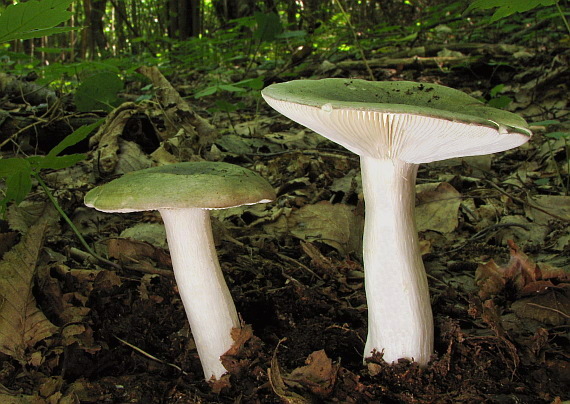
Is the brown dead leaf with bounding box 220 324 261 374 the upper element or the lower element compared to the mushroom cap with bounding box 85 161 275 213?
lower

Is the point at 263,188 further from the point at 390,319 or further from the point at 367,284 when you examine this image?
the point at 390,319

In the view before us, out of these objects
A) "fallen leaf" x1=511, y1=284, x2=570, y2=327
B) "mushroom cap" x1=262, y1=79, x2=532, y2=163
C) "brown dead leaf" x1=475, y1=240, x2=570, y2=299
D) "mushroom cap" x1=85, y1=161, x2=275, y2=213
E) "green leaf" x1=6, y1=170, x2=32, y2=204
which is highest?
"mushroom cap" x1=262, y1=79, x2=532, y2=163

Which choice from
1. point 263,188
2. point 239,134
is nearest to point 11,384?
point 263,188

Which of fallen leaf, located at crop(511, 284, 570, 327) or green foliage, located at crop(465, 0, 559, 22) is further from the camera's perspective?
green foliage, located at crop(465, 0, 559, 22)

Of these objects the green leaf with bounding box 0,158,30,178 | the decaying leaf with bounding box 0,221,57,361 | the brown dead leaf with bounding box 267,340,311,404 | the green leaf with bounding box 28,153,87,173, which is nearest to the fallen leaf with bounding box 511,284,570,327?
the brown dead leaf with bounding box 267,340,311,404

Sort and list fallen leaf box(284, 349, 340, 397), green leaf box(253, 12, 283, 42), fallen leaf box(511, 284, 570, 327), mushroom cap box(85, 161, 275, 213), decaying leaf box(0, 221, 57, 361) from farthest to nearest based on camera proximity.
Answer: green leaf box(253, 12, 283, 42) < fallen leaf box(511, 284, 570, 327) < decaying leaf box(0, 221, 57, 361) < fallen leaf box(284, 349, 340, 397) < mushroom cap box(85, 161, 275, 213)

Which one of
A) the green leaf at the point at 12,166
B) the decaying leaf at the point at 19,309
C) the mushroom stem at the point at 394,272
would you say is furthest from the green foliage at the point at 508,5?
the decaying leaf at the point at 19,309

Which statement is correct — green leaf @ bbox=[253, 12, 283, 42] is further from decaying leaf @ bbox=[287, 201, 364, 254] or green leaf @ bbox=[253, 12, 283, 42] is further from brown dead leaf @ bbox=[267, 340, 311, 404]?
brown dead leaf @ bbox=[267, 340, 311, 404]
